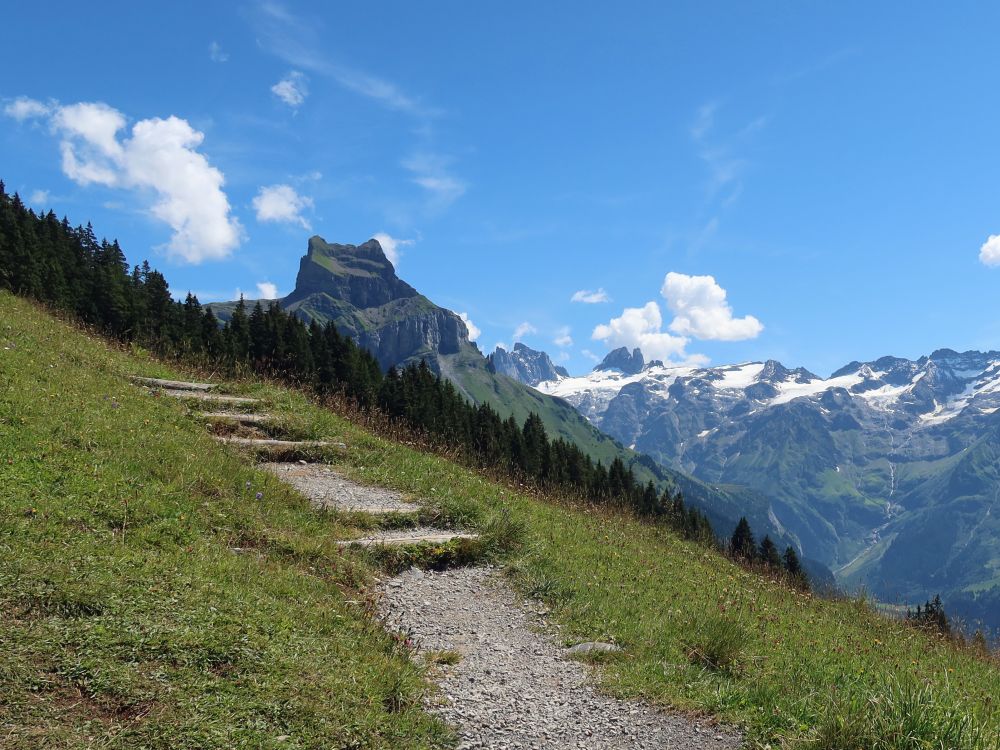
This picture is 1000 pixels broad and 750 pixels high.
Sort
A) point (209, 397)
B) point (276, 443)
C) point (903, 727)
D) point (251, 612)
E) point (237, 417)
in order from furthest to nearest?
point (209, 397) → point (237, 417) → point (276, 443) → point (251, 612) → point (903, 727)

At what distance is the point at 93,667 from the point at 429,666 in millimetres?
3693

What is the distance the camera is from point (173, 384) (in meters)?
18.4

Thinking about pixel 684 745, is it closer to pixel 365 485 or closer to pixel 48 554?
pixel 48 554

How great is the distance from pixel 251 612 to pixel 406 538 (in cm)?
486

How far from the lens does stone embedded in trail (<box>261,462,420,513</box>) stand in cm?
1265

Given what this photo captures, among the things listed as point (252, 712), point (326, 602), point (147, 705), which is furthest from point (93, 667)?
point (326, 602)

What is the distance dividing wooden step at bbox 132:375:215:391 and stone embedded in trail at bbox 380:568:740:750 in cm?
1155

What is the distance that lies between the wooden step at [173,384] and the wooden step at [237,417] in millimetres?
2465

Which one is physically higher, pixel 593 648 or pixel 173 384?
pixel 173 384

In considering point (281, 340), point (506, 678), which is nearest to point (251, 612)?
point (506, 678)

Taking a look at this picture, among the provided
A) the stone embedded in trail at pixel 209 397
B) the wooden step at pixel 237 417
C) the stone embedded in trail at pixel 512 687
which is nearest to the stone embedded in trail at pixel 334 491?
the wooden step at pixel 237 417

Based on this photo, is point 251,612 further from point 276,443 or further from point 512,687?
point 276,443

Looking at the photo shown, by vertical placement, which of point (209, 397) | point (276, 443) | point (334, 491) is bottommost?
point (334, 491)

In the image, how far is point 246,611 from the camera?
22.8ft
